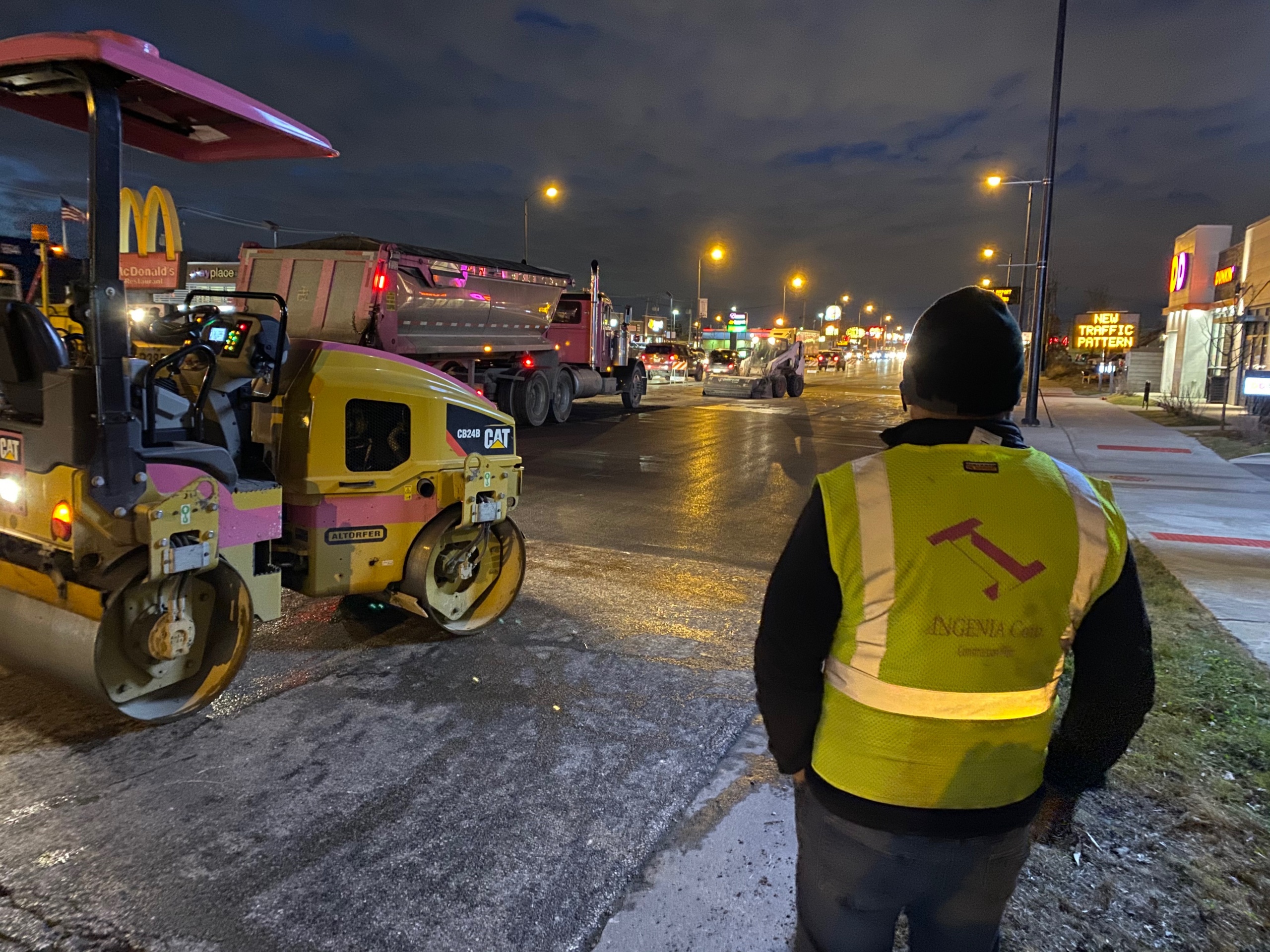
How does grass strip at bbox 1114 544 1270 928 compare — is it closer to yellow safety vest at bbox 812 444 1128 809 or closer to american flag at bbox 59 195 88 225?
yellow safety vest at bbox 812 444 1128 809

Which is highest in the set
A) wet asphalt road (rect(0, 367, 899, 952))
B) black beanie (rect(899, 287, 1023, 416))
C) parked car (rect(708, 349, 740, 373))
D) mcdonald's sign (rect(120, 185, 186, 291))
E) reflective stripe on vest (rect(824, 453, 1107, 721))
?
mcdonald's sign (rect(120, 185, 186, 291))

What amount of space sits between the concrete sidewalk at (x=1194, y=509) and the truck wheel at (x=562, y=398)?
984 centimetres

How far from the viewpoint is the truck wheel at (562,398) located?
754 inches

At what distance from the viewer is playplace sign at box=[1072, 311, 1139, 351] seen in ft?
189

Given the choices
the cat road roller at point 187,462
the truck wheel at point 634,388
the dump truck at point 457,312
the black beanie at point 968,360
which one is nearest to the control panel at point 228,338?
the cat road roller at point 187,462

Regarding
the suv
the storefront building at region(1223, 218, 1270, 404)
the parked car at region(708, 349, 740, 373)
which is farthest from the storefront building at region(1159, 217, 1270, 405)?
the suv

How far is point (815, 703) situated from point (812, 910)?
443 mm

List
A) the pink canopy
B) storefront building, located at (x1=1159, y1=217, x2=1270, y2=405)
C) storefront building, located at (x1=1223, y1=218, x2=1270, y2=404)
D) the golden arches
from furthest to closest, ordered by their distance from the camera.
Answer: storefront building, located at (x1=1159, y1=217, x2=1270, y2=405), storefront building, located at (x1=1223, y1=218, x2=1270, y2=404), the golden arches, the pink canopy

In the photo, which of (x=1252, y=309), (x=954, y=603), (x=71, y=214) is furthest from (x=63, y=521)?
(x=1252, y=309)

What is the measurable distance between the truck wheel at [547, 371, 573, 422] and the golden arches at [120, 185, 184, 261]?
821 cm

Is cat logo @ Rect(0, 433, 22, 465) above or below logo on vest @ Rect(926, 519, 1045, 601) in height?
below

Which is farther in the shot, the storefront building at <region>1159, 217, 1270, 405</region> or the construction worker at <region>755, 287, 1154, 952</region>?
the storefront building at <region>1159, 217, 1270, 405</region>

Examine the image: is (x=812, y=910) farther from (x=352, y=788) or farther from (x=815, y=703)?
(x=352, y=788)

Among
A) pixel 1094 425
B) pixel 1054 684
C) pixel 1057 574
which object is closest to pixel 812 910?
pixel 1054 684
